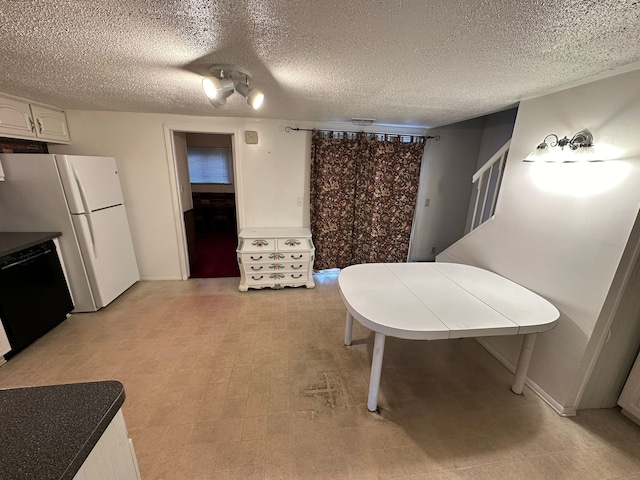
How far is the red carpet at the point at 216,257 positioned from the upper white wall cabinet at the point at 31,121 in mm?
2117

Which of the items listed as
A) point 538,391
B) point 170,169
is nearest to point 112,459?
point 538,391

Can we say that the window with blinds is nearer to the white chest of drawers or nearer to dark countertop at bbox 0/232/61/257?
the white chest of drawers

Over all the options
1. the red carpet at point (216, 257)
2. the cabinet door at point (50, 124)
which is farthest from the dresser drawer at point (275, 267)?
the cabinet door at point (50, 124)

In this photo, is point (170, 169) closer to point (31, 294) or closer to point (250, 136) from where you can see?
point (250, 136)

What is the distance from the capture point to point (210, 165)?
5770mm

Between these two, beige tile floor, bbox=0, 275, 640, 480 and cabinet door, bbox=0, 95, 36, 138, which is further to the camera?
cabinet door, bbox=0, 95, 36, 138

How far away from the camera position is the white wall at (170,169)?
9.59 ft

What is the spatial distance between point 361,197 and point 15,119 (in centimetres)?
355

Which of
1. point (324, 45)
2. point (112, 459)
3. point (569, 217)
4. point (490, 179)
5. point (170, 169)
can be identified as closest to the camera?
point (112, 459)

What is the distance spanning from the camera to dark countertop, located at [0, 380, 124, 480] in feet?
1.79

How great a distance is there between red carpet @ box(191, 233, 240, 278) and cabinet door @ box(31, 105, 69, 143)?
2091 millimetres

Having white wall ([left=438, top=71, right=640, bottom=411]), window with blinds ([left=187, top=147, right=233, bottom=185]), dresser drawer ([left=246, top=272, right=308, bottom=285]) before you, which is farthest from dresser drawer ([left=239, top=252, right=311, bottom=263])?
window with blinds ([left=187, top=147, right=233, bottom=185])

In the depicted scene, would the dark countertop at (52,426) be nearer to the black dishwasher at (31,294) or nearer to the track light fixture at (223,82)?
the track light fixture at (223,82)

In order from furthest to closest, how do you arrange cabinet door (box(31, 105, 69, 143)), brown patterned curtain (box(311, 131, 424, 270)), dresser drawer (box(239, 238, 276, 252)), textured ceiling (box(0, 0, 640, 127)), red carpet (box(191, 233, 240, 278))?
red carpet (box(191, 233, 240, 278)) < brown patterned curtain (box(311, 131, 424, 270)) < dresser drawer (box(239, 238, 276, 252)) < cabinet door (box(31, 105, 69, 143)) < textured ceiling (box(0, 0, 640, 127))
